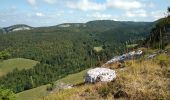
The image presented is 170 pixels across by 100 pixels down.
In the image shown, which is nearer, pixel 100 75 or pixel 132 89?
pixel 132 89

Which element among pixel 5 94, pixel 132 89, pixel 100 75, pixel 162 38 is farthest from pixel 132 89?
pixel 5 94

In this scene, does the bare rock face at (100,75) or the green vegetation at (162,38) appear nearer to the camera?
the bare rock face at (100,75)

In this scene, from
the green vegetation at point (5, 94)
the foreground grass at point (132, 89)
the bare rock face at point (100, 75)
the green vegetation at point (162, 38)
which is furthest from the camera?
the green vegetation at point (5, 94)

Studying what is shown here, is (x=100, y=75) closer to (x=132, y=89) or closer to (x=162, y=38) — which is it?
(x=132, y=89)

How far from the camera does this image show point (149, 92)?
9.07 m

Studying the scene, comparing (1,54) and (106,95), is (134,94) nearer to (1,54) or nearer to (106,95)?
(106,95)

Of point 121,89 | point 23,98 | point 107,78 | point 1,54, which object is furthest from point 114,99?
point 23,98

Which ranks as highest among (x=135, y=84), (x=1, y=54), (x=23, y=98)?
(x=135, y=84)

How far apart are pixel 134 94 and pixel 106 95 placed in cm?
109

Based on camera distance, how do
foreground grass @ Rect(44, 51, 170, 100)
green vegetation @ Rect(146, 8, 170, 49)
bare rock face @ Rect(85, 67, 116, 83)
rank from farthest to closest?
green vegetation @ Rect(146, 8, 170, 49), bare rock face @ Rect(85, 67, 116, 83), foreground grass @ Rect(44, 51, 170, 100)

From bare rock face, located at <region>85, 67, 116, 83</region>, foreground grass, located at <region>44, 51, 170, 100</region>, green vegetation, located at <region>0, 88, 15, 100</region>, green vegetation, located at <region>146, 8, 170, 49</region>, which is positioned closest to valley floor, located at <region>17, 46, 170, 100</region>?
foreground grass, located at <region>44, 51, 170, 100</region>

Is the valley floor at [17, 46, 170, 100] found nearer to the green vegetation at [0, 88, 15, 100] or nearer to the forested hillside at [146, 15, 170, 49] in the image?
the forested hillside at [146, 15, 170, 49]

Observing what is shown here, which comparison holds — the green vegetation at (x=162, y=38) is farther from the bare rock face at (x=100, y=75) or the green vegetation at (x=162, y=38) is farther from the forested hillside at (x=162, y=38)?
the bare rock face at (x=100, y=75)

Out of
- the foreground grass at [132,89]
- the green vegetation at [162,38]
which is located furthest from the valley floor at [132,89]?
the green vegetation at [162,38]
